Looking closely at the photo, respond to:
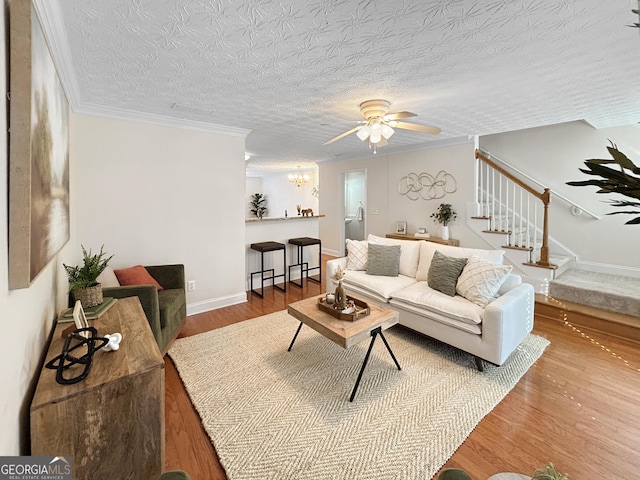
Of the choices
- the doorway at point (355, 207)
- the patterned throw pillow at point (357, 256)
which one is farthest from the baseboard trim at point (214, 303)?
the doorway at point (355, 207)

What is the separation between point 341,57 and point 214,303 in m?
3.15

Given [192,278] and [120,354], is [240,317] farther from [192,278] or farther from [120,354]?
[120,354]

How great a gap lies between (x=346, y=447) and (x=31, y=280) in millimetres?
1704

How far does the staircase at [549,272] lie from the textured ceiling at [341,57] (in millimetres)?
1591

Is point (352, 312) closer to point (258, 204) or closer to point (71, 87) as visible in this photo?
point (71, 87)

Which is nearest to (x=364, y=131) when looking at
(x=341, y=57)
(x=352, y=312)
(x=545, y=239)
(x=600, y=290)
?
(x=341, y=57)

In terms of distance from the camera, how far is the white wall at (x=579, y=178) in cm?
392

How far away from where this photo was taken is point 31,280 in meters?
1.01

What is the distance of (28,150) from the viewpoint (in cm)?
96

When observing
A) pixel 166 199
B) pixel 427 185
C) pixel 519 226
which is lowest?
pixel 519 226

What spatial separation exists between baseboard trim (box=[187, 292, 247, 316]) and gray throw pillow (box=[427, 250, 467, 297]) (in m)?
2.49

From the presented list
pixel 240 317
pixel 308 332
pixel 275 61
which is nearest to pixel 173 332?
pixel 240 317

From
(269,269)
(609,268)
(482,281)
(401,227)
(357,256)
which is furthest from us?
(401,227)

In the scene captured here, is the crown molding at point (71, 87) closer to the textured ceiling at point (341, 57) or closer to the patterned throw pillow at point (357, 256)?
the textured ceiling at point (341, 57)
